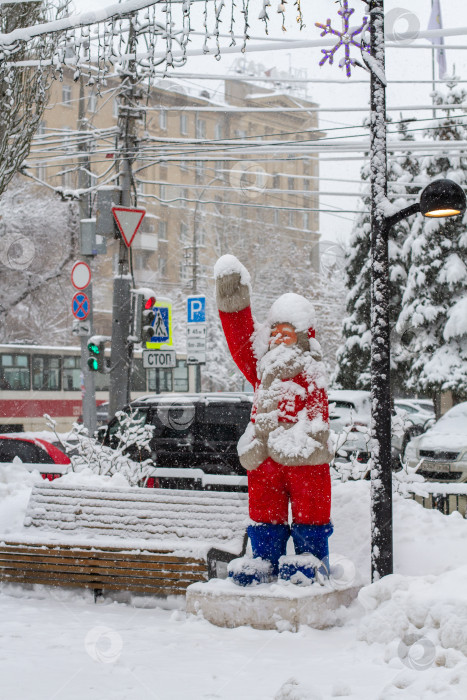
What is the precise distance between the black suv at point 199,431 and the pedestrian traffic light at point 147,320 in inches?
98.3

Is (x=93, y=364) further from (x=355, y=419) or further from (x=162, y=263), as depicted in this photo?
(x=162, y=263)

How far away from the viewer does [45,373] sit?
25.6 meters

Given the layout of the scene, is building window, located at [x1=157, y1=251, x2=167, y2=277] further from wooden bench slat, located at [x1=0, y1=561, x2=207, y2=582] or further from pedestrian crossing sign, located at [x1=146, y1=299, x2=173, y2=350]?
wooden bench slat, located at [x1=0, y1=561, x2=207, y2=582]

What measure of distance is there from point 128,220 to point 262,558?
8.36 m

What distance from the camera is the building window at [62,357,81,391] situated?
26186mm

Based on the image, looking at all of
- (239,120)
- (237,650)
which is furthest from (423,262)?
(239,120)

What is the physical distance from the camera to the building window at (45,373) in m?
25.4

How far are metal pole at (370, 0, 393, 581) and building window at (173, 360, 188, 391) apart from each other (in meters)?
23.4

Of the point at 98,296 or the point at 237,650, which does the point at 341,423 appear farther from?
the point at 98,296

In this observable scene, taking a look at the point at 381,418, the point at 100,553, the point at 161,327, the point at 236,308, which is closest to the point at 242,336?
the point at 236,308

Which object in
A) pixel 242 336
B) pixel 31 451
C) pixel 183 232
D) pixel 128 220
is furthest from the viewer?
pixel 183 232

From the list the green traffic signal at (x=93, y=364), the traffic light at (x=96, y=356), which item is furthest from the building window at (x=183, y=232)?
the green traffic signal at (x=93, y=364)

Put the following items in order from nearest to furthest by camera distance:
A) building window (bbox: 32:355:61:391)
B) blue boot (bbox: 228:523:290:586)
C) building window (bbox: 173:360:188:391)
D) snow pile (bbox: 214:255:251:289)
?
1. blue boot (bbox: 228:523:290:586)
2. snow pile (bbox: 214:255:251:289)
3. building window (bbox: 32:355:61:391)
4. building window (bbox: 173:360:188:391)

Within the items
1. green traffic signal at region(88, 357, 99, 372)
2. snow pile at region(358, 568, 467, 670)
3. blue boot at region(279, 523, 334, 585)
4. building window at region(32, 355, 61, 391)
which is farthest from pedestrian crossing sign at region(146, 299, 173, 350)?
building window at region(32, 355, 61, 391)
